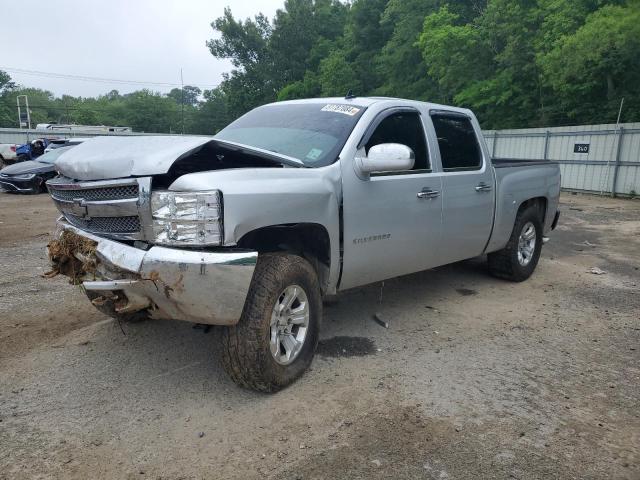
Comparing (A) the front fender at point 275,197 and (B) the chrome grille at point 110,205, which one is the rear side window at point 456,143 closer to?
(A) the front fender at point 275,197

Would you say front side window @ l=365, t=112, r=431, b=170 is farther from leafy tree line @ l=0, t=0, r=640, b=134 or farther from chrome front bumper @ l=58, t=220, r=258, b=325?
leafy tree line @ l=0, t=0, r=640, b=134

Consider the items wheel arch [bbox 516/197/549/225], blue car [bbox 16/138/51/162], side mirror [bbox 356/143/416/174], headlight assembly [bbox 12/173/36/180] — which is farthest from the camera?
blue car [bbox 16/138/51/162]

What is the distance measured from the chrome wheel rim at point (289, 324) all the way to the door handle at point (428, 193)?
150 cm

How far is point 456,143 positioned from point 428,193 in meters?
0.94

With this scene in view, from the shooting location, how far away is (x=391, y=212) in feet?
13.3

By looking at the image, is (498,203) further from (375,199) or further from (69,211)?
(69,211)

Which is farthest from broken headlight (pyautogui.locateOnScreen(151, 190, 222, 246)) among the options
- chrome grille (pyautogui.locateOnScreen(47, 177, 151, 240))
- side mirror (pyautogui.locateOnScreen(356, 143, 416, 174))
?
side mirror (pyautogui.locateOnScreen(356, 143, 416, 174))

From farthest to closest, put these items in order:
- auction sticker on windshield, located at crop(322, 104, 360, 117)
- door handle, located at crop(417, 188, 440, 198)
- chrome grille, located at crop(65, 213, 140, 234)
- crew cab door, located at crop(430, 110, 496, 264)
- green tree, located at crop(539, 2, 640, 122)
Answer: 1. green tree, located at crop(539, 2, 640, 122)
2. crew cab door, located at crop(430, 110, 496, 264)
3. door handle, located at crop(417, 188, 440, 198)
4. auction sticker on windshield, located at crop(322, 104, 360, 117)
5. chrome grille, located at crop(65, 213, 140, 234)

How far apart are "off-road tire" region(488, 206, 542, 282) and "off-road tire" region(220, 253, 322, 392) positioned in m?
3.47

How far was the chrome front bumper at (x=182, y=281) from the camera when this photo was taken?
2.78m

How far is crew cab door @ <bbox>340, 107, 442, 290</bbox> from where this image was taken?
3775 mm

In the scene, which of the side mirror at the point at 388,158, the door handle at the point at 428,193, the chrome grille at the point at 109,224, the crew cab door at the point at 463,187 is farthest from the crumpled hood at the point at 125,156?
the crew cab door at the point at 463,187

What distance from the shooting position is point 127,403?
324 cm

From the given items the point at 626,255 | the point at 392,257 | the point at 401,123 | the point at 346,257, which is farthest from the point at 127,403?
the point at 626,255
